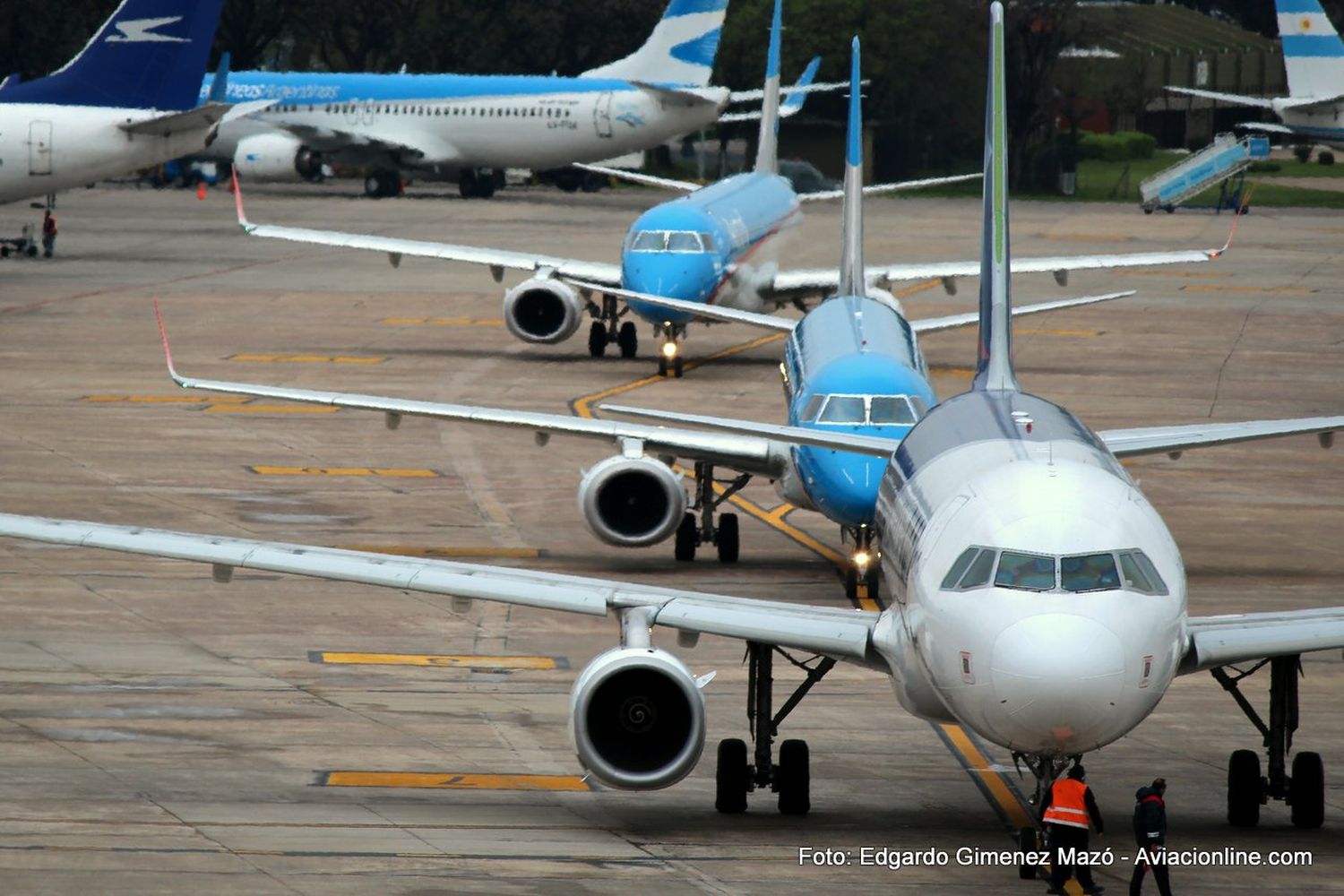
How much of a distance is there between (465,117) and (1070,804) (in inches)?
3527

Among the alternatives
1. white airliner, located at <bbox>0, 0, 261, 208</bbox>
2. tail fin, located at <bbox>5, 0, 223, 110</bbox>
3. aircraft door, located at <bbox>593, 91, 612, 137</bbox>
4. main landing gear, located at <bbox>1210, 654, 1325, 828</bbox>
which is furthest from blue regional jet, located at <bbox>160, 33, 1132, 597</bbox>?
aircraft door, located at <bbox>593, 91, 612, 137</bbox>

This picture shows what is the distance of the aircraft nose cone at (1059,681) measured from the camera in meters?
14.7

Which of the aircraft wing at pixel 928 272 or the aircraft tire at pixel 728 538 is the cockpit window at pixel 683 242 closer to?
the aircraft wing at pixel 928 272

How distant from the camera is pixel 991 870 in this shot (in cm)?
1653

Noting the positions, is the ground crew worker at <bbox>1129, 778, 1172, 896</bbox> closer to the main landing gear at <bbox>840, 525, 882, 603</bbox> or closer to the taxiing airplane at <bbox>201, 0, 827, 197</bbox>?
the main landing gear at <bbox>840, 525, 882, 603</bbox>

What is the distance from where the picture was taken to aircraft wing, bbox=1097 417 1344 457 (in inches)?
1022

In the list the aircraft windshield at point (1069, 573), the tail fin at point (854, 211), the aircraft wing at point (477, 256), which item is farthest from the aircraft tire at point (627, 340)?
the aircraft windshield at point (1069, 573)

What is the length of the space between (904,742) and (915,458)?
300 centimetres

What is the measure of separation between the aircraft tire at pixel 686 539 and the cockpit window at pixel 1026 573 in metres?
14.1

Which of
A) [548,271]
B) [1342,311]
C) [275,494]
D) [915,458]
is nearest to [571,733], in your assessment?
[915,458]

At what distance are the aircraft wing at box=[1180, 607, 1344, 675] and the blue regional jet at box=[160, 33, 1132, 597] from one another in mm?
8132

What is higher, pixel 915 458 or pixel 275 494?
pixel 915 458

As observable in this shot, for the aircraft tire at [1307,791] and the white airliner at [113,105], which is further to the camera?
the white airliner at [113,105]

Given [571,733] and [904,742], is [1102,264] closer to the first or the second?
[904,742]
